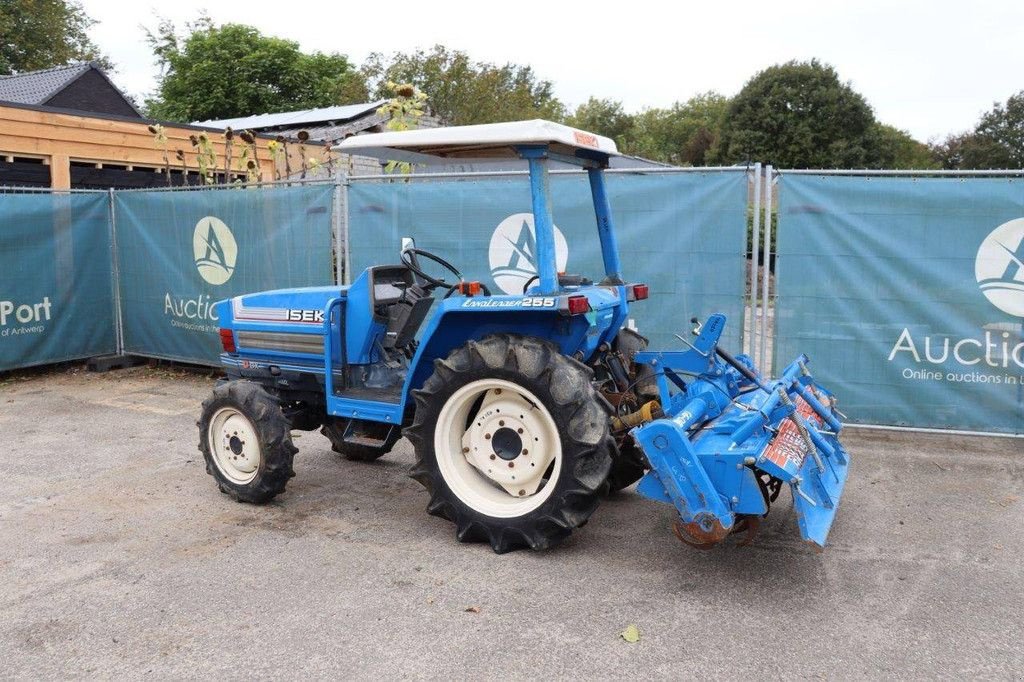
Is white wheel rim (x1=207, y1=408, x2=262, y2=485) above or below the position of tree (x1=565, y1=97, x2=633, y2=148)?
below

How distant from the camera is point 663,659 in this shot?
342cm

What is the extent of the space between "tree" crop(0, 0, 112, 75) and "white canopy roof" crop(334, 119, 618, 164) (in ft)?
116

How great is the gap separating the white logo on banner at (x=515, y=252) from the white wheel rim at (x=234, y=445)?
287 cm

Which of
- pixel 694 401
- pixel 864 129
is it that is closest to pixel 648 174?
pixel 694 401

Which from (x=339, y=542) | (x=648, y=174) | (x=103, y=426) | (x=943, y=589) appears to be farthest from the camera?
(x=103, y=426)

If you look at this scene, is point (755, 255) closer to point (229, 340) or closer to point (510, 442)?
point (510, 442)

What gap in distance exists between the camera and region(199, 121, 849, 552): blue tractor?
4.00 meters

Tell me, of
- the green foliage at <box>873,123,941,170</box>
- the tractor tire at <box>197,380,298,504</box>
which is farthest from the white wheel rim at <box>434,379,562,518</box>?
the green foliage at <box>873,123,941,170</box>

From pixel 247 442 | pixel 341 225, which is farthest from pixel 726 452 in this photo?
pixel 341 225

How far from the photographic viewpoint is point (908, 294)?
21.3ft

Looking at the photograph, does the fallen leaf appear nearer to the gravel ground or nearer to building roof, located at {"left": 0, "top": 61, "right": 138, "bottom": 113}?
the gravel ground

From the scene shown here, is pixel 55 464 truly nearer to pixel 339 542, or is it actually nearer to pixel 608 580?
pixel 339 542

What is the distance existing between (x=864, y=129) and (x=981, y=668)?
141 feet

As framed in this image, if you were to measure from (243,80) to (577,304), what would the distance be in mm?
36560
